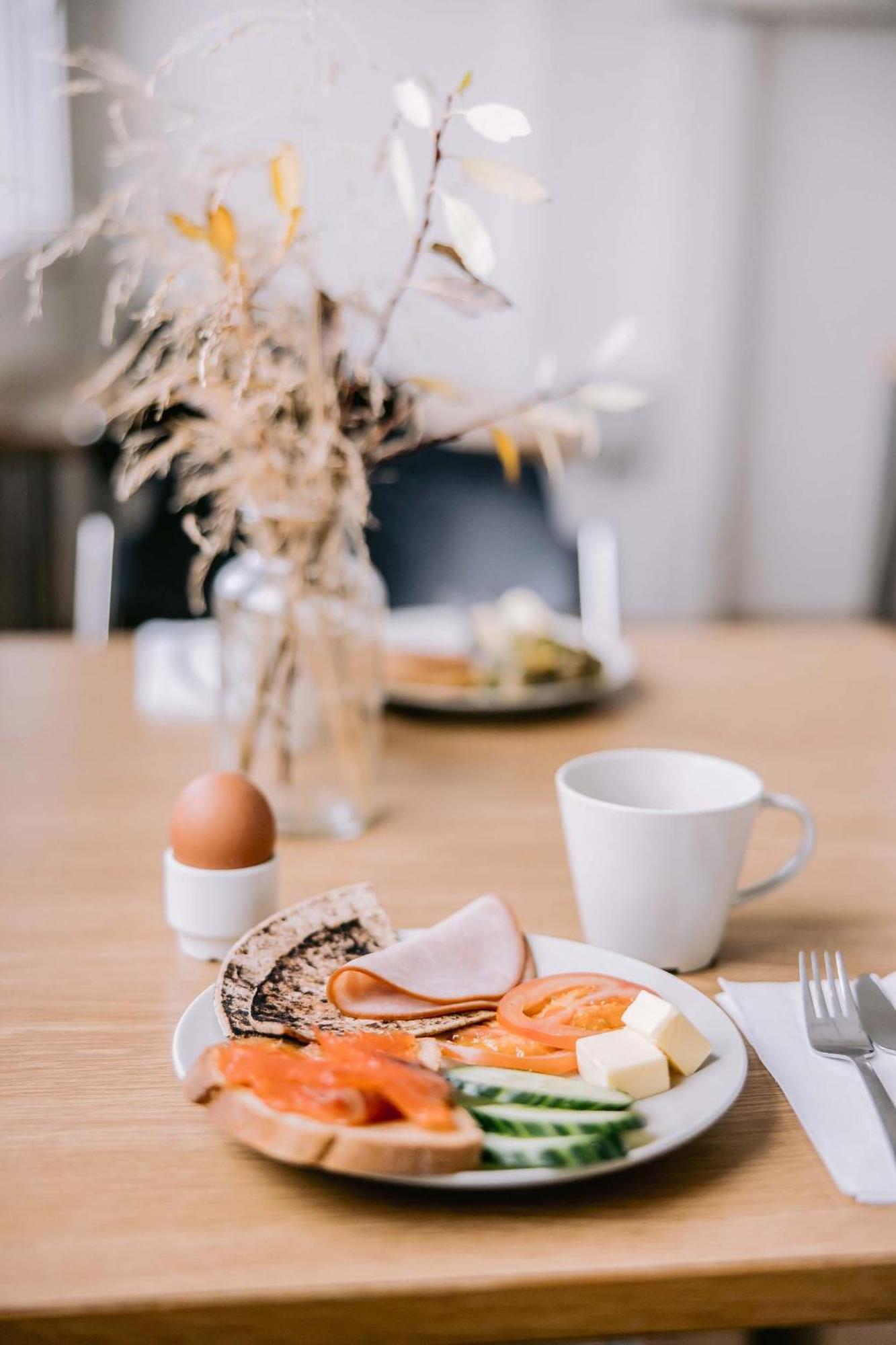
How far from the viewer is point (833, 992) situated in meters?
0.70

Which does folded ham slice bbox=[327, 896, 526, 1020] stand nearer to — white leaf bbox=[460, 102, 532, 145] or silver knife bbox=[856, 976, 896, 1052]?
silver knife bbox=[856, 976, 896, 1052]

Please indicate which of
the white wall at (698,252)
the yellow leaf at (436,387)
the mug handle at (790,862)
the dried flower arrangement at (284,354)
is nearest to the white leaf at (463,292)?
the dried flower arrangement at (284,354)

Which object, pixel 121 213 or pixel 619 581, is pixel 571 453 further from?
pixel 121 213

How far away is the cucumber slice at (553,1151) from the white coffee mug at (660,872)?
0.24m

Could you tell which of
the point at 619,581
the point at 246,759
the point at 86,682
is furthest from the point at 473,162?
the point at 619,581

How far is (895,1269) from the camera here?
0.49 meters

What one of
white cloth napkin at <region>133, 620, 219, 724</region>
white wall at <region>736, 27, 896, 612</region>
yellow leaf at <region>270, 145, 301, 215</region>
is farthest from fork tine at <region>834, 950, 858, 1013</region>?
white wall at <region>736, 27, 896, 612</region>

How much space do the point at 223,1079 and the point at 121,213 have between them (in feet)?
2.06

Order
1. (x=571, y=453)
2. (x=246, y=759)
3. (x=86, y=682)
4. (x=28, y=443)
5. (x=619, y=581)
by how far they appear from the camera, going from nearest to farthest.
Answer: (x=246, y=759)
(x=86, y=682)
(x=28, y=443)
(x=571, y=453)
(x=619, y=581)

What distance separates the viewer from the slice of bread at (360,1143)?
1.62 feet

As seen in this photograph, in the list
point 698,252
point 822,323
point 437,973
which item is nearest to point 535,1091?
point 437,973

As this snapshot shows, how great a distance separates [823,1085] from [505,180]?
524 millimetres

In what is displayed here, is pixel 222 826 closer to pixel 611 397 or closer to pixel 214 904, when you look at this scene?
pixel 214 904

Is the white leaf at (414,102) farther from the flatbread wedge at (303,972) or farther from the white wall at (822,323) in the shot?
the white wall at (822,323)
